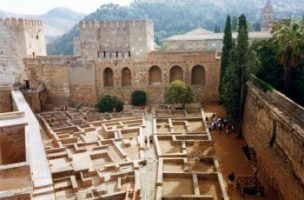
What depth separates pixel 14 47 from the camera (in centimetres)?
2944

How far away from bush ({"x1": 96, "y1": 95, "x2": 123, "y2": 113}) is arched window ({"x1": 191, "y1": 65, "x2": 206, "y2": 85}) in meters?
6.88

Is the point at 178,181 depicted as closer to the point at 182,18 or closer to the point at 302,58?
the point at 302,58

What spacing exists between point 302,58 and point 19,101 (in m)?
18.2

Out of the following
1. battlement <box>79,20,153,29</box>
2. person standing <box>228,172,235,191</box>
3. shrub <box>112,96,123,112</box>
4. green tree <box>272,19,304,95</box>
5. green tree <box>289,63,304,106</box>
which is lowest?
person standing <box>228,172,235,191</box>

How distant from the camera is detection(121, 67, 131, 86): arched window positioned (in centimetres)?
3022

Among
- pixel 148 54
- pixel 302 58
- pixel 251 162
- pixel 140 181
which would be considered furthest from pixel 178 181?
pixel 148 54

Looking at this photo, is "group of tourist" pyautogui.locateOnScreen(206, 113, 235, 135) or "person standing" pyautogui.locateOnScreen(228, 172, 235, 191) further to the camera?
"group of tourist" pyautogui.locateOnScreen(206, 113, 235, 135)

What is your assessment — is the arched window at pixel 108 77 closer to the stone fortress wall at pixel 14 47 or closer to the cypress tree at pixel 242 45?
the stone fortress wall at pixel 14 47

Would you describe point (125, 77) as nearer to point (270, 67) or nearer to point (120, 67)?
point (120, 67)

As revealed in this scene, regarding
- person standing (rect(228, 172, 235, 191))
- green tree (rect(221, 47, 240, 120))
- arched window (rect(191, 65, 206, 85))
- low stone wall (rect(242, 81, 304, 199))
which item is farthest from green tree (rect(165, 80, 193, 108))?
person standing (rect(228, 172, 235, 191))

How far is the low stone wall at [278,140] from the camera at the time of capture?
12.7 meters

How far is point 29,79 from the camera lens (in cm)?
3044

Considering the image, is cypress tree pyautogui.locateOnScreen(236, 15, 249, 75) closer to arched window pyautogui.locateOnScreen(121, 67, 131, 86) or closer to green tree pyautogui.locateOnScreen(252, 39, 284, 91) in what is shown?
green tree pyautogui.locateOnScreen(252, 39, 284, 91)

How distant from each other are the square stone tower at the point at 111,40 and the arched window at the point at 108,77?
1.36m
